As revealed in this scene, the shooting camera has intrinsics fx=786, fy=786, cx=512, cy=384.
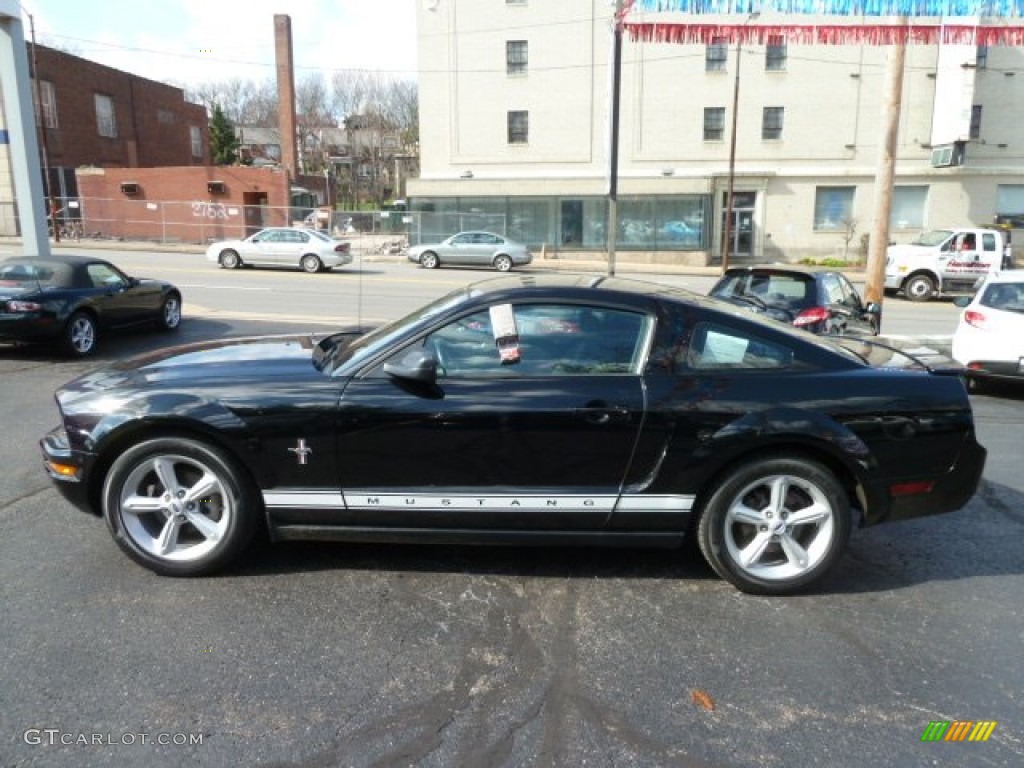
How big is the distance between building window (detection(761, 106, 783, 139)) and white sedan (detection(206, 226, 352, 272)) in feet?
68.1

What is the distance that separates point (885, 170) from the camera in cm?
1257

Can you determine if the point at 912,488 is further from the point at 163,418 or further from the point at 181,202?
the point at 181,202

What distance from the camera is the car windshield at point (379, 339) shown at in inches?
152

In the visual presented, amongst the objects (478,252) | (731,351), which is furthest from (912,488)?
(478,252)

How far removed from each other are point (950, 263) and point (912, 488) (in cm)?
2018

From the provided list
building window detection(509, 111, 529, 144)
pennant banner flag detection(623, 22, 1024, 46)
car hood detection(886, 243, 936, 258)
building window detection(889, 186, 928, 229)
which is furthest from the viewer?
building window detection(509, 111, 529, 144)

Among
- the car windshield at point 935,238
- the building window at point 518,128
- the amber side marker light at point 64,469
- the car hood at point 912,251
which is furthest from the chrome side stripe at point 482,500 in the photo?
the building window at point 518,128

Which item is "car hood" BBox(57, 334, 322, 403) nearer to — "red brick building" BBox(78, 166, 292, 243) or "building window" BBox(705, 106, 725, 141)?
"red brick building" BBox(78, 166, 292, 243)

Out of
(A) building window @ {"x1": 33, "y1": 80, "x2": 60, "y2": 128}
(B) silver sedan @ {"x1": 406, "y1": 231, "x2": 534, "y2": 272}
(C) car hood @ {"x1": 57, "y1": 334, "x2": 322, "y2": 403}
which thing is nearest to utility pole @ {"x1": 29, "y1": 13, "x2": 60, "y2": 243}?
(A) building window @ {"x1": 33, "y1": 80, "x2": 60, "y2": 128}

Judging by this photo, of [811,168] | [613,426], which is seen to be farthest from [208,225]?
[613,426]

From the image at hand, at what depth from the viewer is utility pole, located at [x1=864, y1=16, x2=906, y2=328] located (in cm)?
1234

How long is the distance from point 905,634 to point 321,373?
2.95 meters

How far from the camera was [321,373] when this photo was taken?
3844 mm

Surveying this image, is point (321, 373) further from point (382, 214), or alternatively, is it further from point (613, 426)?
point (382, 214)
